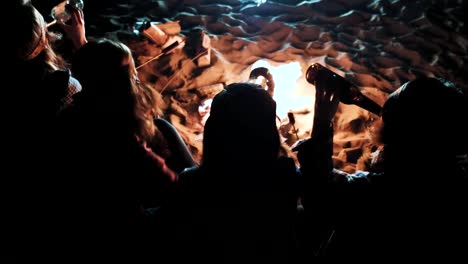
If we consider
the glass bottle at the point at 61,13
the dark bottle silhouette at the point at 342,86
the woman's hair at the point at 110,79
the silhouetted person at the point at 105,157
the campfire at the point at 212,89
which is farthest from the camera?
the campfire at the point at 212,89

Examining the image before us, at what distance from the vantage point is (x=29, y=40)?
223 cm

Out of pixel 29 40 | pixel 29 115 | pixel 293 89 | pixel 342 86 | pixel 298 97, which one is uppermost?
pixel 29 40

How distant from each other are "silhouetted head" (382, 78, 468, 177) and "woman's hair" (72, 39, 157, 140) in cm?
166

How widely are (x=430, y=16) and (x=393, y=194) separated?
531 cm

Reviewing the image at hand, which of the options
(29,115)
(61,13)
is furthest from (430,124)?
(61,13)

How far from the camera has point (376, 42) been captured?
5.31 metres

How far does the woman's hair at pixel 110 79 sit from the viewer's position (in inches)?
76.5

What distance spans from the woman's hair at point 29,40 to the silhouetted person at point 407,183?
6.64ft

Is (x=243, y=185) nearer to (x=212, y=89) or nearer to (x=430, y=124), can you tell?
(x=430, y=124)

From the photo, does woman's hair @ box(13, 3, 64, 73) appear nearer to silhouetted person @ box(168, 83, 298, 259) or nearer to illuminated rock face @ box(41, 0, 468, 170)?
silhouetted person @ box(168, 83, 298, 259)

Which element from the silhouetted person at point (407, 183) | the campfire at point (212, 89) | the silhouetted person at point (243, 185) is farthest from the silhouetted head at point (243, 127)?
the campfire at point (212, 89)

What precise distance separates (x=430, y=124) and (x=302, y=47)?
149 inches

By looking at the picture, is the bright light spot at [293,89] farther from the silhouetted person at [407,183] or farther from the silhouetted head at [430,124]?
the silhouetted head at [430,124]

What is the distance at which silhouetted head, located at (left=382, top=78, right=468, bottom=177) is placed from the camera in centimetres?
172
